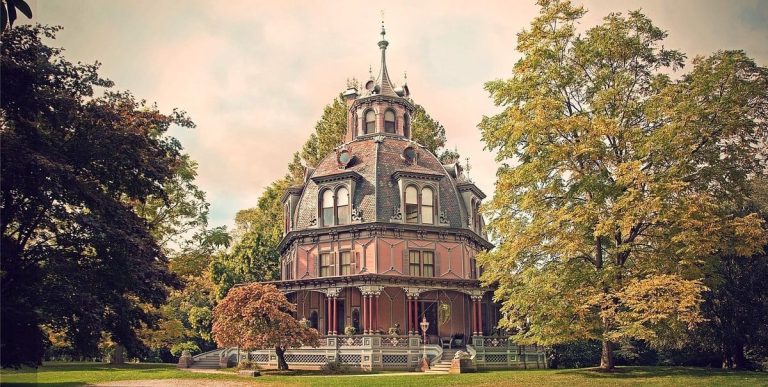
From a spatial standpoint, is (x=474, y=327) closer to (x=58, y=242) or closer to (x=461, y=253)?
(x=461, y=253)

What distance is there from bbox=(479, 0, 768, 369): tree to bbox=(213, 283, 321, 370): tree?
9.32 metres

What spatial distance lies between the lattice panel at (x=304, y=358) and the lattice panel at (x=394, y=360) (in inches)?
118

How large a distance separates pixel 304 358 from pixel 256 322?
17.8ft

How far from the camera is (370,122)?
46812mm

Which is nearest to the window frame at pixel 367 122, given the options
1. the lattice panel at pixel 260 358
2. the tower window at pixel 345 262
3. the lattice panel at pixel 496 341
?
the tower window at pixel 345 262

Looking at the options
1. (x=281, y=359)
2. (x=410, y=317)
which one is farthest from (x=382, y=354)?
(x=281, y=359)

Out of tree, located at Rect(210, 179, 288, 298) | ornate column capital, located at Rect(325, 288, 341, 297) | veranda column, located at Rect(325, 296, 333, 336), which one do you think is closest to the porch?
veranda column, located at Rect(325, 296, 333, 336)

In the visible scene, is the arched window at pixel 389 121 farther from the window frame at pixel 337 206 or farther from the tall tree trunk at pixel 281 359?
A: the tall tree trunk at pixel 281 359

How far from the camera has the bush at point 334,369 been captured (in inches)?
1240

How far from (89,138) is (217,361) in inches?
850

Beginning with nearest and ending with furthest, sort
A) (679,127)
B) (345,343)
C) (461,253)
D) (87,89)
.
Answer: (87,89) → (679,127) → (345,343) → (461,253)

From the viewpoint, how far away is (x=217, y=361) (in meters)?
38.2

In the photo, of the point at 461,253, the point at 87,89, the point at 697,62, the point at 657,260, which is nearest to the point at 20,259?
the point at 87,89

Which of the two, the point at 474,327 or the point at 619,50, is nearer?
the point at 619,50
